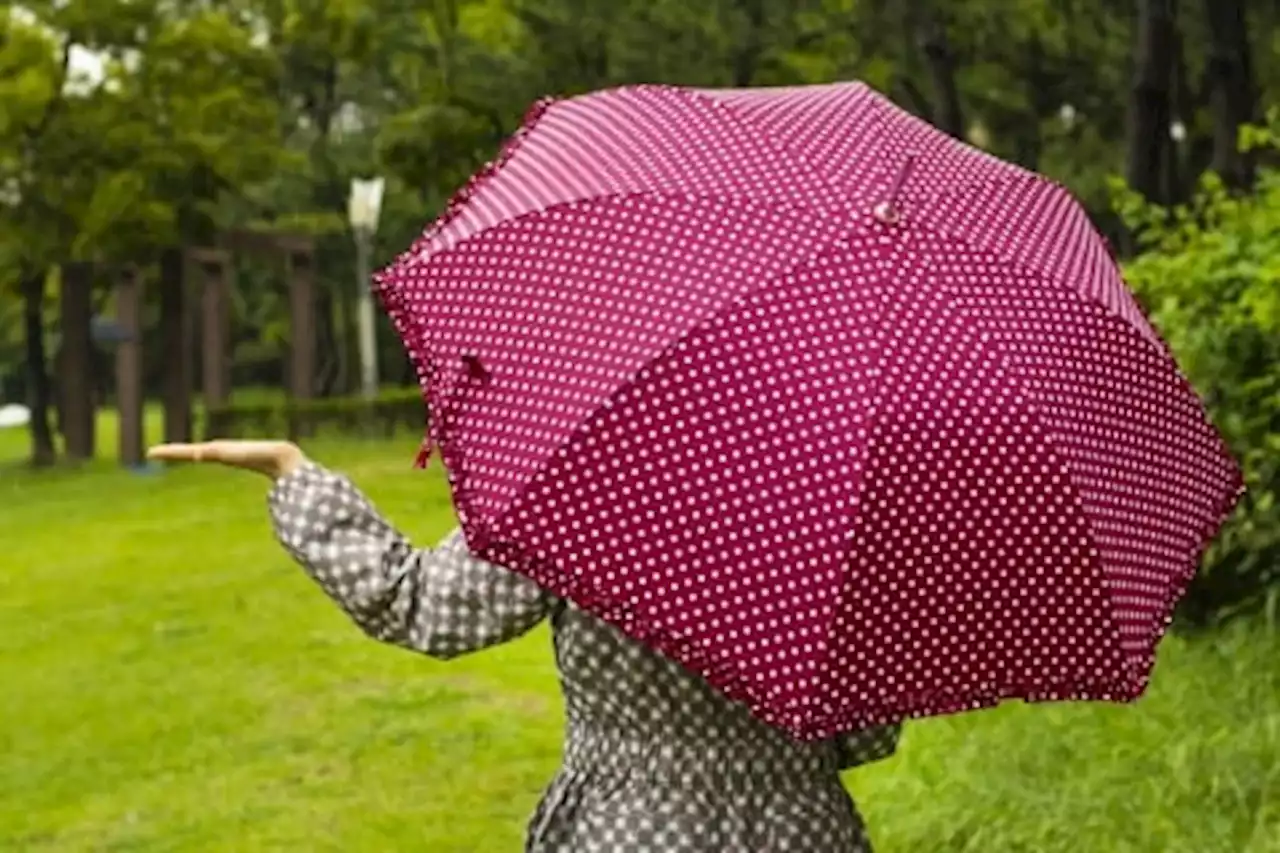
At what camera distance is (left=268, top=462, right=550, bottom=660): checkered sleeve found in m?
2.31

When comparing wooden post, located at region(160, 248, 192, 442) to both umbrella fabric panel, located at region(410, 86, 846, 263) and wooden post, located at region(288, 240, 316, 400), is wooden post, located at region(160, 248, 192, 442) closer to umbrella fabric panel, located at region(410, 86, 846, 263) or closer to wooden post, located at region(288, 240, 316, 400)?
wooden post, located at region(288, 240, 316, 400)

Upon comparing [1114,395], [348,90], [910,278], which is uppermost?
[910,278]

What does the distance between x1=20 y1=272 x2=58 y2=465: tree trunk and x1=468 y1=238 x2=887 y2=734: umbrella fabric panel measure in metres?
22.9

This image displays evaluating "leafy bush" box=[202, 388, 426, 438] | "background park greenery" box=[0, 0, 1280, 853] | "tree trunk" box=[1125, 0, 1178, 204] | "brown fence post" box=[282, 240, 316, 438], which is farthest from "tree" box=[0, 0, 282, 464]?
"tree trunk" box=[1125, 0, 1178, 204]

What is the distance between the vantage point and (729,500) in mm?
2139

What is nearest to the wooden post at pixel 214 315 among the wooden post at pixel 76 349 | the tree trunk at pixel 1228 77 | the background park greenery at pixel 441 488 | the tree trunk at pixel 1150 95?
the background park greenery at pixel 441 488

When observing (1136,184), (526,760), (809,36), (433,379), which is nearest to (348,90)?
(809,36)

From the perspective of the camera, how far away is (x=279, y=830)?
18.6 feet

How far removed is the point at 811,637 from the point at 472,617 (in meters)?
0.43

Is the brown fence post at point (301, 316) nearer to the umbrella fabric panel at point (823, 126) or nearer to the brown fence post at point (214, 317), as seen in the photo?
the brown fence post at point (214, 317)

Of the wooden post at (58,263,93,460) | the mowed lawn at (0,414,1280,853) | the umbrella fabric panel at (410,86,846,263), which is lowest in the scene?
the wooden post at (58,263,93,460)

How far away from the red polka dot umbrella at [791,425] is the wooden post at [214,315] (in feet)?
69.7

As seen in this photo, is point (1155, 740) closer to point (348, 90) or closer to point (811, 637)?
point (811, 637)

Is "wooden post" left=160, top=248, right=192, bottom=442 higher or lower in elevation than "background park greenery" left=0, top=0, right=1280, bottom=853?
lower
